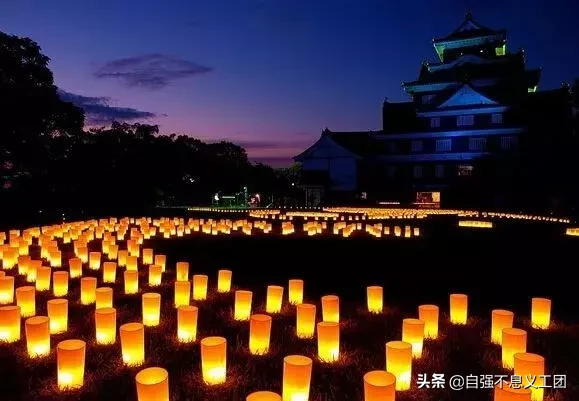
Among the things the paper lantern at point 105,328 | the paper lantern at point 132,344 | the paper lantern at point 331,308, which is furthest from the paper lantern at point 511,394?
the paper lantern at point 105,328

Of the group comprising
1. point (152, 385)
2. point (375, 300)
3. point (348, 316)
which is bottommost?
A: point (348, 316)

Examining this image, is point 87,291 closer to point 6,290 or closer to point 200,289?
point 6,290

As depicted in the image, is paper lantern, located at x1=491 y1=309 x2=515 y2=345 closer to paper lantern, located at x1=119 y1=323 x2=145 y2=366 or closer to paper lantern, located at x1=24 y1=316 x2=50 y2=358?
paper lantern, located at x1=119 y1=323 x2=145 y2=366

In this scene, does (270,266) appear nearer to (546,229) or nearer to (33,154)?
(546,229)

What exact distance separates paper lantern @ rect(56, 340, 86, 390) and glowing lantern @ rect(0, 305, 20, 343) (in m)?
1.11

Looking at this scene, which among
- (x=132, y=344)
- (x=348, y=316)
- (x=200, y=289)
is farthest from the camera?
(x=200, y=289)

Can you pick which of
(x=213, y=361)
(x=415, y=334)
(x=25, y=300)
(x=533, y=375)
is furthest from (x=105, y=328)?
(x=533, y=375)

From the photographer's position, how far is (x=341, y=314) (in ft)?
15.9

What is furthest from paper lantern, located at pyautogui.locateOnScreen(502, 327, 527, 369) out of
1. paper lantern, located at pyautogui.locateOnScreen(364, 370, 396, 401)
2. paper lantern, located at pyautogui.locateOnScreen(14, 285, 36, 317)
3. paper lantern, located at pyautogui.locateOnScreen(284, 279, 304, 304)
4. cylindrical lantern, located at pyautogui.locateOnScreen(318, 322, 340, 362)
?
paper lantern, located at pyautogui.locateOnScreen(14, 285, 36, 317)

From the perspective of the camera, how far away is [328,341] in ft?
11.6

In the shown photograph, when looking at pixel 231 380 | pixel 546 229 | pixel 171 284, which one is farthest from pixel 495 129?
pixel 231 380

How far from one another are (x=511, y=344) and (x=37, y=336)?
3.32 meters

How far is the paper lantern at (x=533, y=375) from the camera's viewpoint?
114 inches

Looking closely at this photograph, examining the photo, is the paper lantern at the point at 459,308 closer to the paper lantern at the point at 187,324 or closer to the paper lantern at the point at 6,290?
the paper lantern at the point at 187,324
